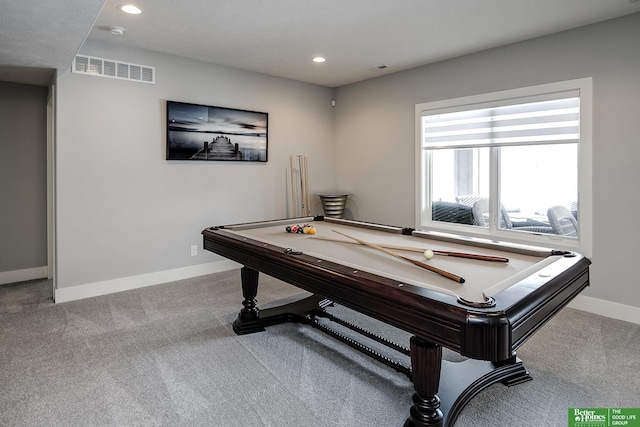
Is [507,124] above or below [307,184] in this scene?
above

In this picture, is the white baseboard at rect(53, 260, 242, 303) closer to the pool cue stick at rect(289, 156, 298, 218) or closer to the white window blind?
the pool cue stick at rect(289, 156, 298, 218)

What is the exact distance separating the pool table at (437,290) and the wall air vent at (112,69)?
7.28ft

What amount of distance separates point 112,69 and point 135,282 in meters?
2.21

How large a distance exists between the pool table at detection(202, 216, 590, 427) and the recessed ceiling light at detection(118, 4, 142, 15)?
1863 millimetres

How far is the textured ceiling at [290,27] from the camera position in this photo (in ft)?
8.82

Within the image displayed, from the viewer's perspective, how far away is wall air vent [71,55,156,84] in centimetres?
369

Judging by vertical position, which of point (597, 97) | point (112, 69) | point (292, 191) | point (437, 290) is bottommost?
point (437, 290)

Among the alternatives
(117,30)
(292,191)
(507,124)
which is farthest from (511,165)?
(117,30)

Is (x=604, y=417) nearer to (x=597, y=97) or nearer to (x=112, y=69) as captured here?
→ (x=597, y=97)

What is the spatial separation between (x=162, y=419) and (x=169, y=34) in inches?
126

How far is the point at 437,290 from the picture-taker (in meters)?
1.53

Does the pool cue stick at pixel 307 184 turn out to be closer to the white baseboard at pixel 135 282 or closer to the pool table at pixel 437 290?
the white baseboard at pixel 135 282

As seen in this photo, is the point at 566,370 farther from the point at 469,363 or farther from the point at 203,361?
the point at 203,361

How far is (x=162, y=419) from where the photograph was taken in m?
1.93
